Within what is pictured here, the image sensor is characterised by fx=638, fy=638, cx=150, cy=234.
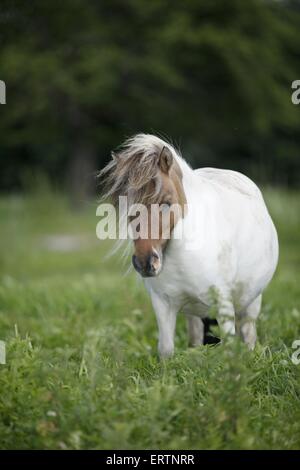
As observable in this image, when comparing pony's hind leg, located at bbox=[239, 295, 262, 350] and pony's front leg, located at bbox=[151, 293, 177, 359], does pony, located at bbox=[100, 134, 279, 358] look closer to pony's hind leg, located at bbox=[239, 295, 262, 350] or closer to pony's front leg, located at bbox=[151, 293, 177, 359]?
pony's front leg, located at bbox=[151, 293, 177, 359]

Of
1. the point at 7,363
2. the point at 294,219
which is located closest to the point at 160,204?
the point at 7,363

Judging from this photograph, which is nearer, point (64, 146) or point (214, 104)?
point (214, 104)

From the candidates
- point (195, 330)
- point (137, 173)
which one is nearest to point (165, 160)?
point (137, 173)

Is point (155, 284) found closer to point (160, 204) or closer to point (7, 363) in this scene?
point (160, 204)

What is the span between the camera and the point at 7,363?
3391 mm

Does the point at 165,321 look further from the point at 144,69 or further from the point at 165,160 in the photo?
the point at 144,69

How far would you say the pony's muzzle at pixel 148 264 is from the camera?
310cm

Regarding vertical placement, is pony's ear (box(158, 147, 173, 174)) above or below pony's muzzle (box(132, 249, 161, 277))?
above

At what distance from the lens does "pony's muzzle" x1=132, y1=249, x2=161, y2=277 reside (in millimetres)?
3100

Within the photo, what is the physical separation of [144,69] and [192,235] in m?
12.6

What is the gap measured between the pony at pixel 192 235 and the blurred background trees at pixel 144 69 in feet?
35.7

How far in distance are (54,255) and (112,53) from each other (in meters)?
5.60

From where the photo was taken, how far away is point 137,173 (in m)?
3.18

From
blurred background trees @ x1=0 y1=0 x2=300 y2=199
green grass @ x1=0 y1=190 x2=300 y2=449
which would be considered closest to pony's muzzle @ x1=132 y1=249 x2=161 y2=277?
green grass @ x1=0 y1=190 x2=300 y2=449
